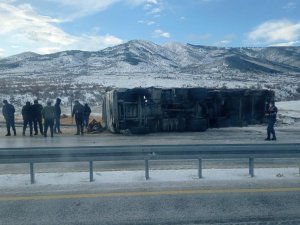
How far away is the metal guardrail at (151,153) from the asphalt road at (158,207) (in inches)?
39.7


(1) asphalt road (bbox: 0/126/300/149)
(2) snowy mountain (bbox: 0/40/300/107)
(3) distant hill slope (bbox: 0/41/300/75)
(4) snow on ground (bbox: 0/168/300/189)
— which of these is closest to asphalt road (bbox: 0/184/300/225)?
(4) snow on ground (bbox: 0/168/300/189)

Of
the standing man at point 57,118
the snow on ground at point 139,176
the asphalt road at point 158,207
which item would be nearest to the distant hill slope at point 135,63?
the standing man at point 57,118

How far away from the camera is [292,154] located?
28.2 feet

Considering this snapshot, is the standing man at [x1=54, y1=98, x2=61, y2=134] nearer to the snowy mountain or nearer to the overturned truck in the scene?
the overturned truck

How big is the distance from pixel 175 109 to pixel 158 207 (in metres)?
12.0

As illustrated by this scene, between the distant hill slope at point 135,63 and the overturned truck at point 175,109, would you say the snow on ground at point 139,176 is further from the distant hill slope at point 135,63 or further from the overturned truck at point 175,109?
the distant hill slope at point 135,63

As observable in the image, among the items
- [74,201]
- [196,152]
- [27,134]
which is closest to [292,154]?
[196,152]

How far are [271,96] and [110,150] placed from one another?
536 inches

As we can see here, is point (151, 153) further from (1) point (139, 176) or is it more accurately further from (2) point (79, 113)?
(2) point (79, 113)

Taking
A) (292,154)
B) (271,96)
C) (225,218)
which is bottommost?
(225,218)

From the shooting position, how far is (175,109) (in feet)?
59.8

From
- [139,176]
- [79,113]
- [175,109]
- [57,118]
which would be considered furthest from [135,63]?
[139,176]

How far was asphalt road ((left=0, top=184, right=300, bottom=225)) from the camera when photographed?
582 cm

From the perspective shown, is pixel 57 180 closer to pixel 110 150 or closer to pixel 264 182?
pixel 110 150
